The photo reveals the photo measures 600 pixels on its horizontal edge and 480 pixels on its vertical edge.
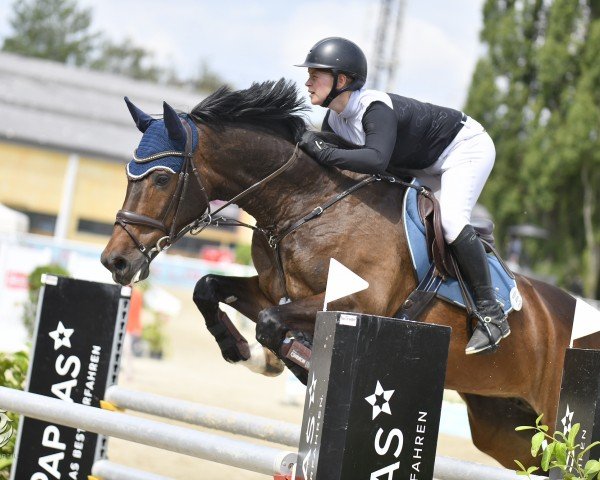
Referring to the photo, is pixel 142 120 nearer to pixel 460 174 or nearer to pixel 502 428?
pixel 460 174

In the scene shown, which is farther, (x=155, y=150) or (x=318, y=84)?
(x=318, y=84)

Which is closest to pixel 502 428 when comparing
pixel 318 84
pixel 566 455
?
pixel 566 455

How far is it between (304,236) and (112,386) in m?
1.00

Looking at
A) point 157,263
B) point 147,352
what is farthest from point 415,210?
point 157,263

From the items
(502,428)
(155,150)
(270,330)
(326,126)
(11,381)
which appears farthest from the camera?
(502,428)

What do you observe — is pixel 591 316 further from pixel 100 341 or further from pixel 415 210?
pixel 100 341

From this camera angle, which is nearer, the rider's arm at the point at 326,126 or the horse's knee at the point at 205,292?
the horse's knee at the point at 205,292

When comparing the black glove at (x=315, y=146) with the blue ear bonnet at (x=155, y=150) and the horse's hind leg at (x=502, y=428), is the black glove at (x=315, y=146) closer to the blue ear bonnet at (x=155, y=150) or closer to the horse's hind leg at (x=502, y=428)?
the blue ear bonnet at (x=155, y=150)

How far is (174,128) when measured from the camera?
144 inches

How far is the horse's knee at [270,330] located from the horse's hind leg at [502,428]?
1.55 m

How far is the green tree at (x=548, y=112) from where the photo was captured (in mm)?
22250

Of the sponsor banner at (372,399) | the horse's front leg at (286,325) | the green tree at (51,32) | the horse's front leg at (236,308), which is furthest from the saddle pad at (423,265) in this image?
the green tree at (51,32)

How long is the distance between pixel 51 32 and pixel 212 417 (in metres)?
53.3

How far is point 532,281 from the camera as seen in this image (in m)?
4.64
